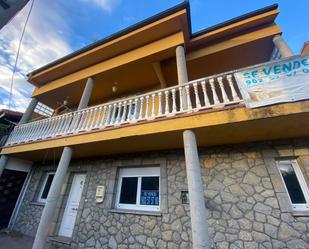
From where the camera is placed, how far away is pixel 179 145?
4387 millimetres

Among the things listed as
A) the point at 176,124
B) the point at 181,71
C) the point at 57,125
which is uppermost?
the point at 181,71

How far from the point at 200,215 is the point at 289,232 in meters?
2.02

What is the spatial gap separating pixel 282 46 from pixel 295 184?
3.49 metres

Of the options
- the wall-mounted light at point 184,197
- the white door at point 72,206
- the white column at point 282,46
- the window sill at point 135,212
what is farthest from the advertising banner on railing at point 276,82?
the white door at point 72,206

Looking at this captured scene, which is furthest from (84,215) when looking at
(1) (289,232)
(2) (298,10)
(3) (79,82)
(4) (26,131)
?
(2) (298,10)

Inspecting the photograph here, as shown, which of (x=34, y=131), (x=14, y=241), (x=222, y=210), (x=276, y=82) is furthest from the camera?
(x=34, y=131)

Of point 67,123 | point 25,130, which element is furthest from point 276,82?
point 25,130

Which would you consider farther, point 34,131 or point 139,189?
point 34,131

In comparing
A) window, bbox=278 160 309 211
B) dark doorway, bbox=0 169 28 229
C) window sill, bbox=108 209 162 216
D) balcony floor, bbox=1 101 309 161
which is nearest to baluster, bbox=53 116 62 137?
balcony floor, bbox=1 101 309 161

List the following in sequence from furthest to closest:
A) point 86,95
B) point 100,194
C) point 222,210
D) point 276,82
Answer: point 86,95, point 100,194, point 222,210, point 276,82

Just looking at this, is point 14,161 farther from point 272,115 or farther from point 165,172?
point 272,115

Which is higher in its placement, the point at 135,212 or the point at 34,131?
the point at 34,131

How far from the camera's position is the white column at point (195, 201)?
246 centimetres

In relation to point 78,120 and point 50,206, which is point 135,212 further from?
point 78,120
